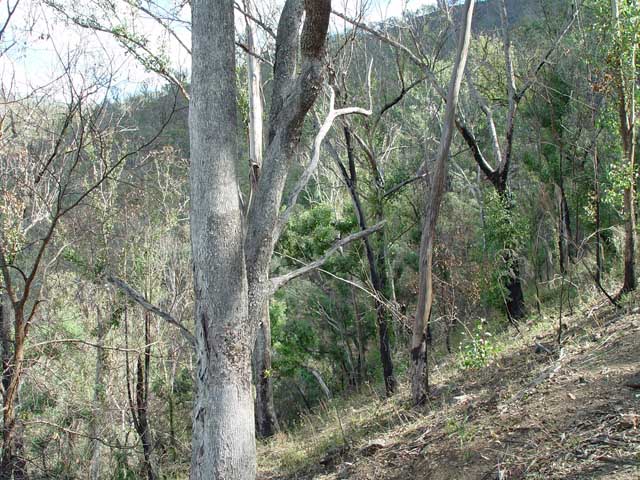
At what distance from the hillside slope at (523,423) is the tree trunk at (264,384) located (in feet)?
11.6

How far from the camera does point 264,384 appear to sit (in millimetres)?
12820

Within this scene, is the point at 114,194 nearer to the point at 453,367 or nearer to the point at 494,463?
the point at 453,367

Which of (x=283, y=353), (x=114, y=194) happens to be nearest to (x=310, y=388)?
(x=283, y=353)

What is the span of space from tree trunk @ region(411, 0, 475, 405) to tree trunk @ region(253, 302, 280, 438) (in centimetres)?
496

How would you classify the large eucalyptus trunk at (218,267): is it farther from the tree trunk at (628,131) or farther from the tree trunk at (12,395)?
the tree trunk at (628,131)

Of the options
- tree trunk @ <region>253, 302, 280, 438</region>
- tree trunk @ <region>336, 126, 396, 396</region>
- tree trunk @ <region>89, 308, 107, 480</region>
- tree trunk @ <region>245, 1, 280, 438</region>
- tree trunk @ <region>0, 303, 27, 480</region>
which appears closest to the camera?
tree trunk @ <region>0, 303, 27, 480</region>

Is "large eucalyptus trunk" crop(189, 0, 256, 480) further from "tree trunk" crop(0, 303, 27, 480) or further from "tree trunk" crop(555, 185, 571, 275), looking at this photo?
"tree trunk" crop(555, 185, 571, 275)

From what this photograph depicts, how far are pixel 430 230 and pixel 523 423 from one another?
2834mm

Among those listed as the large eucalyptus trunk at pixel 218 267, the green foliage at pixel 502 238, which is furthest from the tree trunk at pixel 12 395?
the green foliage at pixel 502 238

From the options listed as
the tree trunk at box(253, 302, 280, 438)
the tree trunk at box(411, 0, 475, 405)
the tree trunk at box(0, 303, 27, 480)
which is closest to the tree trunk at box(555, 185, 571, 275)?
the tree trunk at box(411, 0, 475, 405)

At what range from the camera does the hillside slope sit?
412cm

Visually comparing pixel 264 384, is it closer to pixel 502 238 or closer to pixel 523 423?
pixel 502 238

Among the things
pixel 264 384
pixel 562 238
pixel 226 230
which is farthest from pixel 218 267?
pixel 264 384

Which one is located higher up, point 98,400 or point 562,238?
point 562,238
